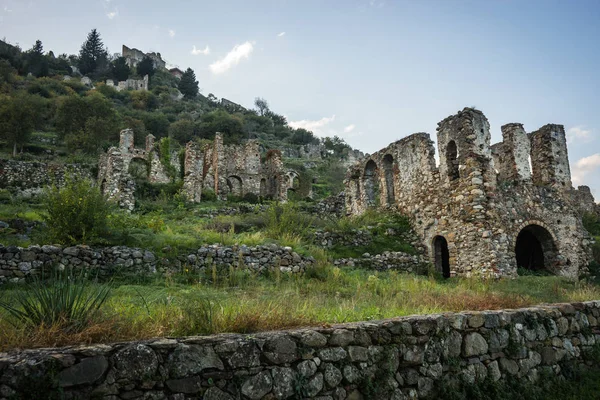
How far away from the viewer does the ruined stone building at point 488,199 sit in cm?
1355

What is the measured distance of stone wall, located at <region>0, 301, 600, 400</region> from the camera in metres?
3.27

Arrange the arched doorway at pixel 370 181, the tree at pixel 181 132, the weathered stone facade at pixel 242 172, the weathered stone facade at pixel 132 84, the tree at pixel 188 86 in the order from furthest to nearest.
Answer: the tree at pixel 188 86 < the weathered stone facade at pixel 132 84 < the tree at pixel 181 132 < the weathered stone facade at pixel 242 172 < the arched doorway at pixel 370 181

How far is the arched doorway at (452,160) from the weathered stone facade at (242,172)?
18.5 m

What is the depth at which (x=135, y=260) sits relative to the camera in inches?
382

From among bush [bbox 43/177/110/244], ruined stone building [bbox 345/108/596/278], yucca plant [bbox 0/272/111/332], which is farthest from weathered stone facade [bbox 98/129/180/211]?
yucca plant [bbox 0/272/111/332]

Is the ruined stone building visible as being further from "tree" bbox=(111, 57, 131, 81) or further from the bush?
"tree" bbox=(111, 57, 131, 81)

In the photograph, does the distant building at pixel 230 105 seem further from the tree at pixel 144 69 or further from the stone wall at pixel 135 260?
the stone wall at pixel 135 260

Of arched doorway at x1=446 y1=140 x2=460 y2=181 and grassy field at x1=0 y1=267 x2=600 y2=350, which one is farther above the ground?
arched doorway at x1=446 y1=140 x2=460 y2=181

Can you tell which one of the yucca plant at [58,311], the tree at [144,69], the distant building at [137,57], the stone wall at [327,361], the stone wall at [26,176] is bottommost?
the stone wall at [327,361]

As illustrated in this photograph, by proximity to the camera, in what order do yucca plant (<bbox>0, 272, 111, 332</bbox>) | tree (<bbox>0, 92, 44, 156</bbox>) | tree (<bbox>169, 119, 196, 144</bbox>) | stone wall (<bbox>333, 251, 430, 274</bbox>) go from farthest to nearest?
tree (<bbox>169, 119, 196, 144</bbox>)
tree (<bbox>0, 92, 44, 156</bbox>)
stone wall (<bbox>333, 251, 430, 274</bbox>)
yucca plant (<bbox>0, 272, 111, 332</bbox>)

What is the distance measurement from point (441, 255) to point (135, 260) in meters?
11.8

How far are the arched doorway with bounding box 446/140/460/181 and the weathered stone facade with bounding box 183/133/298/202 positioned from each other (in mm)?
18517

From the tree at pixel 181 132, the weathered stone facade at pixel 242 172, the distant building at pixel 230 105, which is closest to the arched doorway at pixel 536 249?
the weathered stone facade at pixel 242 172

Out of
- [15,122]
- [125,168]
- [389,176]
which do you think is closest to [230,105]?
[15,122]
